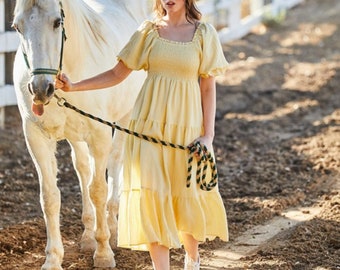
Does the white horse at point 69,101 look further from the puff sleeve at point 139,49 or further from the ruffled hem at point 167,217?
the ruffled hem at point 167,217

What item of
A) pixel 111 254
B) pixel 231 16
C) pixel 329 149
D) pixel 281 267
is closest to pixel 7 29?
pixel 329 149

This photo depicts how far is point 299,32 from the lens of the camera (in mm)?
16906

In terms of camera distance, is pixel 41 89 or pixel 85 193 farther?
pixel 85 193

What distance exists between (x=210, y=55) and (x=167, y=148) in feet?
1.72

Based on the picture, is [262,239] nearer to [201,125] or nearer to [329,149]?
[201,125]

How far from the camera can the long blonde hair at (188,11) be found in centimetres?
452

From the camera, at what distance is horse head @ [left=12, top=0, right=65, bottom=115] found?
175 inches

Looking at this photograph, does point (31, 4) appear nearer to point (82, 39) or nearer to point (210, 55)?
point (82, 39)

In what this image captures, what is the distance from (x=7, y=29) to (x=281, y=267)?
4.85 m

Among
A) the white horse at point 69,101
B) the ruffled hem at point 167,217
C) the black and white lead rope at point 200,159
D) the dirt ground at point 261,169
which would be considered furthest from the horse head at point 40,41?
the dirt ground at point 261,169

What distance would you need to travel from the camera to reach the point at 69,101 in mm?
5172

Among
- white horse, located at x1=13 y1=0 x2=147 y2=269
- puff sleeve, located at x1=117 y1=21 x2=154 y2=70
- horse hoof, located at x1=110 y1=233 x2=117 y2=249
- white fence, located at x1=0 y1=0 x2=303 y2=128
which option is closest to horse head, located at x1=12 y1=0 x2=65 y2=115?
white horse, located at x1=13 y1=0 x2=147 y2=269

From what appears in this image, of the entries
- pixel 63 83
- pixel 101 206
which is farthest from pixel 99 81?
pixel 101 206

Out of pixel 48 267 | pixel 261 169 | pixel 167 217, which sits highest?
pixel 261 169
